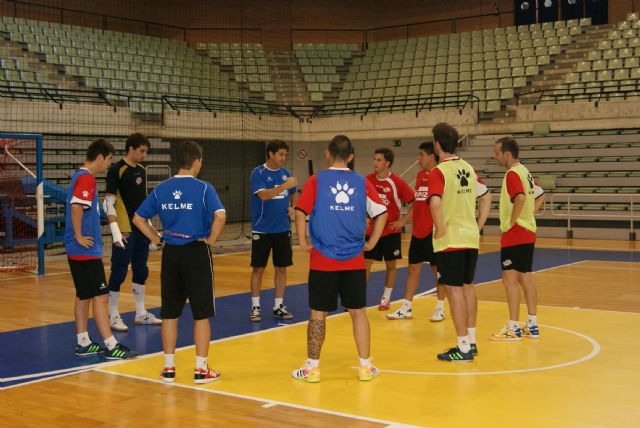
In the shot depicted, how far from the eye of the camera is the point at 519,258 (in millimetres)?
8008

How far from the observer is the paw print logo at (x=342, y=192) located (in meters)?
6.30

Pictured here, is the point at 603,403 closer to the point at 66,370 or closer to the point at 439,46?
the point at 66,370

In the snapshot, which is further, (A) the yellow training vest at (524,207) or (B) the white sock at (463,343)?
(A) the yellow training vest at (524,207)

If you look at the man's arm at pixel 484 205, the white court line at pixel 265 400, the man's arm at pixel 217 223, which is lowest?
the white court line at pixel 265 400

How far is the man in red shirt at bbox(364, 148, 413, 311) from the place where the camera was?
363 inches

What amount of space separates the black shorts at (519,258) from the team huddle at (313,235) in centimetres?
1

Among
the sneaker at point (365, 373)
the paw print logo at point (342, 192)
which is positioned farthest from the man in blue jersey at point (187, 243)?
the sneaker at point (365, 373)

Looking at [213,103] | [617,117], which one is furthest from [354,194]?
[213,103]

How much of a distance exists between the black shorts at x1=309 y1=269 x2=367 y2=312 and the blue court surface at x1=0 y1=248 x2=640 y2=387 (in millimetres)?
2121

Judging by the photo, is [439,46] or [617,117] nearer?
[617,117]

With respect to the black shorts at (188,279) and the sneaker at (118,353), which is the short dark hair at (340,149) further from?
the sneaker at (118,353)

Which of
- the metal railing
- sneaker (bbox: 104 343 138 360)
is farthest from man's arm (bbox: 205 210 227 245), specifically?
the metal railing

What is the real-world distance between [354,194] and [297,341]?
7.55ft

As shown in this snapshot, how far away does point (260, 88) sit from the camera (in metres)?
27.5
